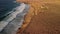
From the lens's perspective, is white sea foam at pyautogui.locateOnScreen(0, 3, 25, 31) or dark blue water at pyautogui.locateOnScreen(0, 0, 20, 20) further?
dark blue water at pyautogui.locateOnScreen(0, 0, 20, 20)

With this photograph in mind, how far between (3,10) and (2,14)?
0.23 ft

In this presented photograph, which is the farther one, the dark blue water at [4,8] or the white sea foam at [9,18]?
the dark blue water at [4,8]

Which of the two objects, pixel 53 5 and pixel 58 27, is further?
pixel 53 5

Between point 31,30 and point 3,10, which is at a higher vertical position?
point 3,10

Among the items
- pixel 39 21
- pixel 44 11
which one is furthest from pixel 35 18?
pixel 44 11

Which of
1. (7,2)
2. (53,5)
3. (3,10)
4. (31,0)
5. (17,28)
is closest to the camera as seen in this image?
(17,28)

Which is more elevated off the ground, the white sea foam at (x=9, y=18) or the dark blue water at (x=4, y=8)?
the dark blue water at (x=4, y=8)

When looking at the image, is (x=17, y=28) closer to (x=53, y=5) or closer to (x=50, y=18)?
(x=50, y=18)

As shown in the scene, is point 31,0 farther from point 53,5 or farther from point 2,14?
point 2,14

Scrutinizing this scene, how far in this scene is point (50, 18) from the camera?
0.91 m

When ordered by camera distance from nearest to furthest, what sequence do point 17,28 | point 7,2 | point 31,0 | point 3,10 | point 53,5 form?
point 17,28 < point 3,10 < point 7,2 < point 53,5 < point 31,0

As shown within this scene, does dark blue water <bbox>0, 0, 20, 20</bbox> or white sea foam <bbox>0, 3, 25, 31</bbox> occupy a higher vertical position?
dark blue water <bbox>0, 0, 20, 20</bbox>

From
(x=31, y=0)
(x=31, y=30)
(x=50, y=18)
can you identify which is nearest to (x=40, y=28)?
(x=31, y=30)

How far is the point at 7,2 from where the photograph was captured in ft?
3.20
